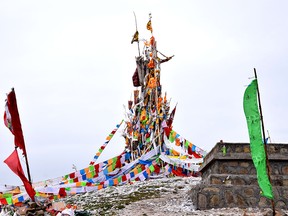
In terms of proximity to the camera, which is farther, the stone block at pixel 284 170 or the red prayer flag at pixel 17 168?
the stone block at pixel 284 170

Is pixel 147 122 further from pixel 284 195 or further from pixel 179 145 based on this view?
pixel 284 195

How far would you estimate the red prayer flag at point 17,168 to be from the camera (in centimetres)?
1319

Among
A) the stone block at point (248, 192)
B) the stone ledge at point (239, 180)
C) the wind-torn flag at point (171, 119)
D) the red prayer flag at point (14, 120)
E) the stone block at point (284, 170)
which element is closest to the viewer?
the red prayer flag at point (14, 120)

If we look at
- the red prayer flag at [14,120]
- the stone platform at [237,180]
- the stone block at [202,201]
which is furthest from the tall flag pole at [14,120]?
the stone platform at [237,180]

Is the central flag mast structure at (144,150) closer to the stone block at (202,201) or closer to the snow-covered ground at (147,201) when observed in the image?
the snow-covered ground at (147,201)

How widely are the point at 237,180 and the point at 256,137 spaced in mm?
5058

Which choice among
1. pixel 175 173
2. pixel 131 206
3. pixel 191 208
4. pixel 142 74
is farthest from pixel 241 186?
pixel 142 74

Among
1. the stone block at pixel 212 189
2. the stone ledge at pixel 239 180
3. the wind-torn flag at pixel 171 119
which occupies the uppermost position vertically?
the wind-torn flag at pixel 171 119

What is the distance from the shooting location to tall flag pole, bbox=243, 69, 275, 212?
10516 millimetres

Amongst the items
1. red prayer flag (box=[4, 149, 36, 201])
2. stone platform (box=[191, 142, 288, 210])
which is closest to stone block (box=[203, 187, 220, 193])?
stone platform (box=[191, 142, 288, 210])

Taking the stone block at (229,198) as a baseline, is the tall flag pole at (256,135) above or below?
above

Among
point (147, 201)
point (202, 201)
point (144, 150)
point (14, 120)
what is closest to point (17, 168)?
point (14, 120)

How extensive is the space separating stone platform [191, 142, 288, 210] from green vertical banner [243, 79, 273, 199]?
3.95 m

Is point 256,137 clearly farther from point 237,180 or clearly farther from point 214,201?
point 237,180
